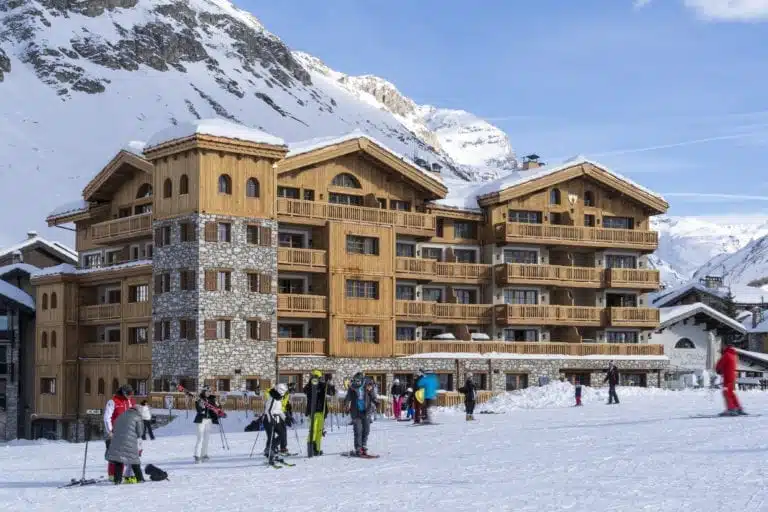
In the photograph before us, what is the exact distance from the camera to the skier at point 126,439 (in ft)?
71.2

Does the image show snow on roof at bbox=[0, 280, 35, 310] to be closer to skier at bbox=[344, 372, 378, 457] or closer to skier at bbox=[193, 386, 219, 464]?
skier at bbox=[193, 386, 219, 464]

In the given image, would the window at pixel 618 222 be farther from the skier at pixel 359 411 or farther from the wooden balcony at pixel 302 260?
the skier at pixel 359 411

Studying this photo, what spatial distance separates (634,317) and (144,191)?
25339 mm

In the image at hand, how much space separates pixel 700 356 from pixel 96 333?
110 ft

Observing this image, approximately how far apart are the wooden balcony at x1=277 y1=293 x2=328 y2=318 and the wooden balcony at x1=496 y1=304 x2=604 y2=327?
10.3 metres

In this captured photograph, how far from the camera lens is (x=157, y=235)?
53.5m

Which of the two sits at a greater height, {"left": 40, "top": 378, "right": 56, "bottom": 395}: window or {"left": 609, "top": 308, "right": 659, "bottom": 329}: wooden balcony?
{"left": 609, "top": 308, "right": 659, "bottom": 329}: wooden balcony

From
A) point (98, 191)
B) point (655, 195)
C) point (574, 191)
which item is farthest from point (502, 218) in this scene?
point (98, 191)

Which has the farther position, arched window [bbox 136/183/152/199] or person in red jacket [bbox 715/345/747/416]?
arched window [bbox 136/183/152/199]

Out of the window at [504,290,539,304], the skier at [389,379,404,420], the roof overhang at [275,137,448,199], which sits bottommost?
the skier at [389,379,404,420]

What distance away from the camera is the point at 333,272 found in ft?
180

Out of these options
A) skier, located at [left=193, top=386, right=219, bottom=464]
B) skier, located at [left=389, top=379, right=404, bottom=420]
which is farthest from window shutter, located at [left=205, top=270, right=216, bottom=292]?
skier, located at [left=193, top=386, right=219, bottom=464]

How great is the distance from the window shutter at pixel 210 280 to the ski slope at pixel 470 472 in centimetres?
1756

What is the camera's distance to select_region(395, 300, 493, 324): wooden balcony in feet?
190
